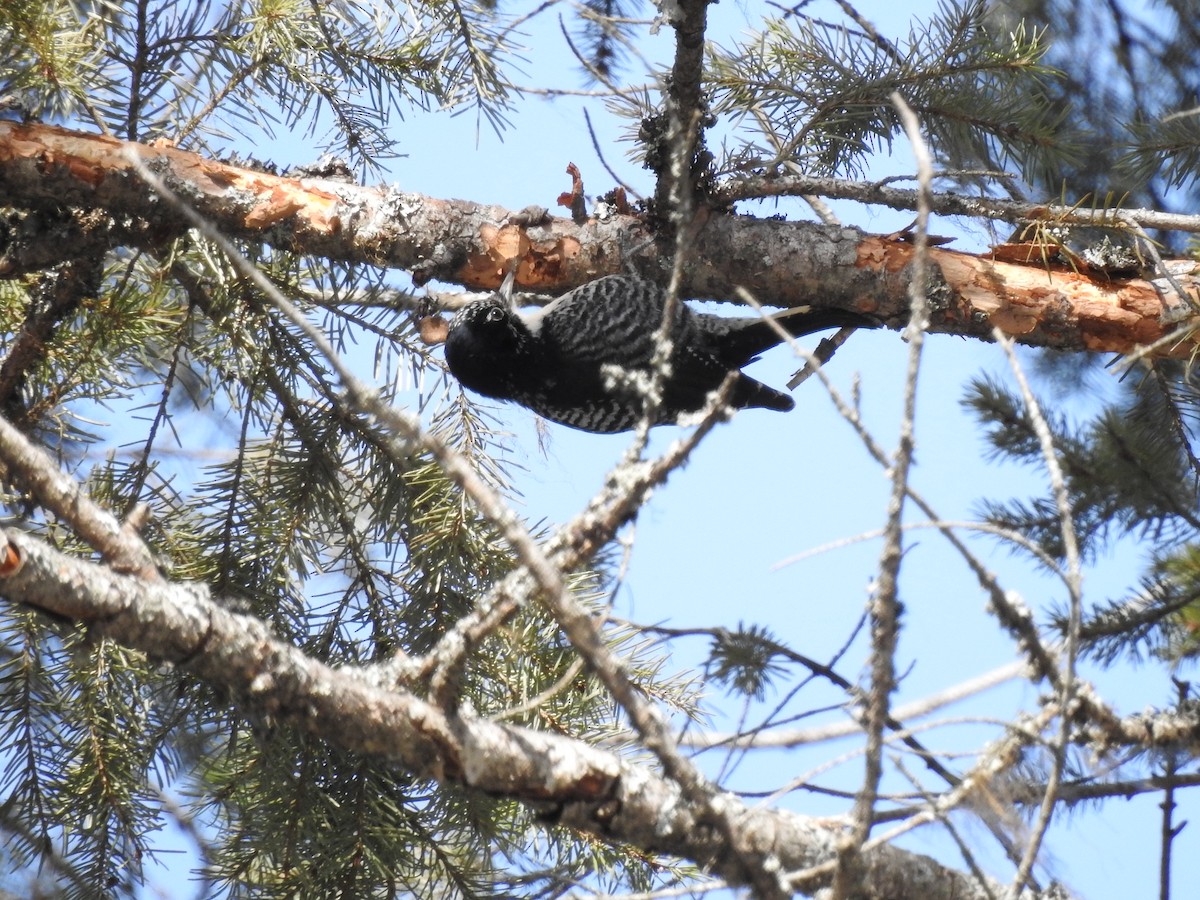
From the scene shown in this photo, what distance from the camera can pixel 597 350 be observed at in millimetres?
2955

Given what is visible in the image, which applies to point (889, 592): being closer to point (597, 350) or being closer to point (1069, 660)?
point (1069, 660)

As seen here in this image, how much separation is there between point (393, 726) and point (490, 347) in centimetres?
171

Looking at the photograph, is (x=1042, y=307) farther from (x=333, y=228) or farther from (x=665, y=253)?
(x=333, y=228)

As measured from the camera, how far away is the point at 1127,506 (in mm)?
2703

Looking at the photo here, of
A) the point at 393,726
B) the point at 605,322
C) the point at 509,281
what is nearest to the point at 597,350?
the point at 605,322

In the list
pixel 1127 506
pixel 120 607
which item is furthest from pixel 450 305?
pixel 120 607

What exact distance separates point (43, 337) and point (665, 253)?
1365 millimetres

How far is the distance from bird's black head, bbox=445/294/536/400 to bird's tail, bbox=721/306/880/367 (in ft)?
1.88

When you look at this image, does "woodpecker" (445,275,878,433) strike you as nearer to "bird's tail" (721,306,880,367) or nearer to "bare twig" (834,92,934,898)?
"bird's tail" (721,306,880,367)

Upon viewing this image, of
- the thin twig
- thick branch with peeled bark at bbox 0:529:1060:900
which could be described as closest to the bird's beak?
thick branch with peeled bark at bbox 0:529:1060:900

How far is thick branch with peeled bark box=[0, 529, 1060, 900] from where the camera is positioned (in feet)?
3.79

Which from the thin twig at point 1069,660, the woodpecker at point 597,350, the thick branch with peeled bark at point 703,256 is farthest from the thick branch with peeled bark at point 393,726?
the woodpecker at point 597,350

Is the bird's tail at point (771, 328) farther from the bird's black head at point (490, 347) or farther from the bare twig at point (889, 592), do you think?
the bare twig at point (889, 592)

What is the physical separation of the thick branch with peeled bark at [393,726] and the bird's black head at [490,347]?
1485 mm
